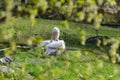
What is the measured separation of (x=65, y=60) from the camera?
189 inches

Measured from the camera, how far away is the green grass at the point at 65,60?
15.0 feet

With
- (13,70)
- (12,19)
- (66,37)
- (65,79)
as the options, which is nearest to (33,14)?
(12,19)

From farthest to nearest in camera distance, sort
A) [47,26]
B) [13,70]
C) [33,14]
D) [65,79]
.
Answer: [47,26] < [65,79] < [13,70] < [33,14]

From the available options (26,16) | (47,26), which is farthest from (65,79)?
(47,26)

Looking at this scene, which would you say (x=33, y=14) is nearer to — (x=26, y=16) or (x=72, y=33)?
(x=26, y=16)

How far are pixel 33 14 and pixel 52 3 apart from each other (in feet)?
0.83

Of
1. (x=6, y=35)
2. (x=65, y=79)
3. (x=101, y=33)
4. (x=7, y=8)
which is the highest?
(x=7, y=8)

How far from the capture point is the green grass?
458 centimetres

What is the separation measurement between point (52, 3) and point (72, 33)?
24.0m

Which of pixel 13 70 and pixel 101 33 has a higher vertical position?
pixel 13 70

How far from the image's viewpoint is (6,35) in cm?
371

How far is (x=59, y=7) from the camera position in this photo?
3986 mm

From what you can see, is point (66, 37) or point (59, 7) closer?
point (59, 7)

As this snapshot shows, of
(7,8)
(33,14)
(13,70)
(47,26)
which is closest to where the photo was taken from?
(7,8)
